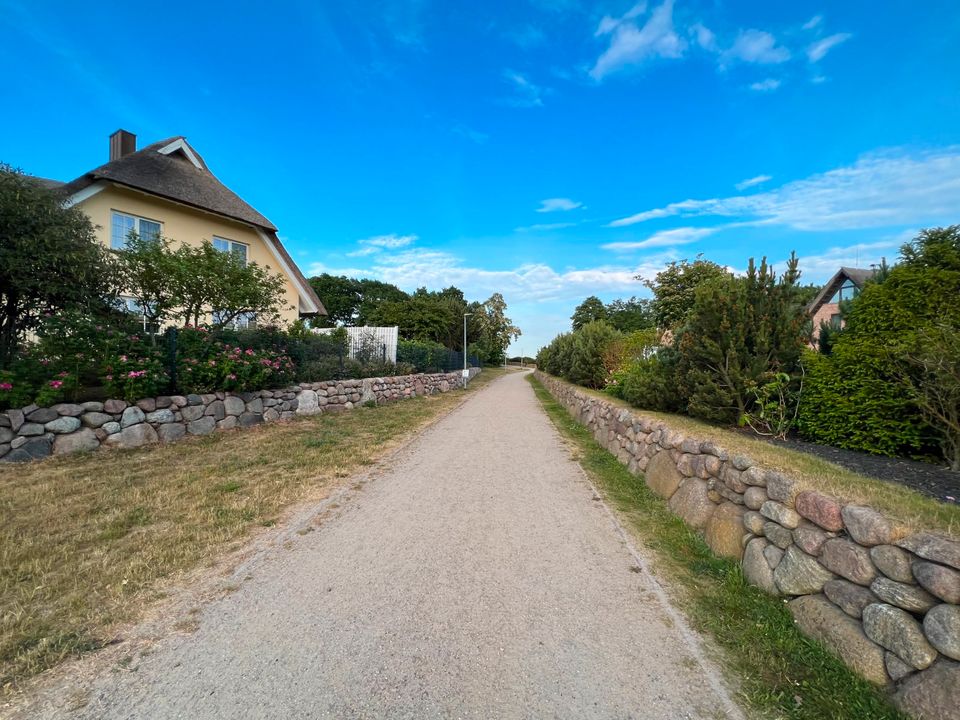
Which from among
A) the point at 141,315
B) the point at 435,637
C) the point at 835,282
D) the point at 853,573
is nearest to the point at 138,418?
the point at 141,315

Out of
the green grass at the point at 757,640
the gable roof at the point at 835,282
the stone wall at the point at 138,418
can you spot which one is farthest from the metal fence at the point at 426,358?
the gable roof at the point at 835,282

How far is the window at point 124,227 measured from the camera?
1436 cm

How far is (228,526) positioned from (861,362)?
266 inches

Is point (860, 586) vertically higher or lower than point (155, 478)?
higher

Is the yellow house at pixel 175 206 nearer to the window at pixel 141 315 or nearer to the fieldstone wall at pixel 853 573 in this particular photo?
the window at pixel 141 315

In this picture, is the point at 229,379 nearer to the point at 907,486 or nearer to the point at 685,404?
the point at 685,404

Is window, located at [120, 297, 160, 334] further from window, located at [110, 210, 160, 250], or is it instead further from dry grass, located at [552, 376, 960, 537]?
dry grass, located at [552, 376, 960, 537]

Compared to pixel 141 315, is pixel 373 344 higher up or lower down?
lower down

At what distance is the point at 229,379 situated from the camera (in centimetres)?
852

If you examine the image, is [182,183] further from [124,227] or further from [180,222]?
[124,227]

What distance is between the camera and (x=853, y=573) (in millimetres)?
2268

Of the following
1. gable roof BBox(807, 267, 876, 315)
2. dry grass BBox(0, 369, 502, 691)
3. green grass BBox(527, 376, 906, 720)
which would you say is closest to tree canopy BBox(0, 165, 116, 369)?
dry grass BBox(0, 369, 502, 691)

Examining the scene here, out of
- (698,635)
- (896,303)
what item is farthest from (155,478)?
(896,303)

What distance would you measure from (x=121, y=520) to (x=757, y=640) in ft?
17.0
